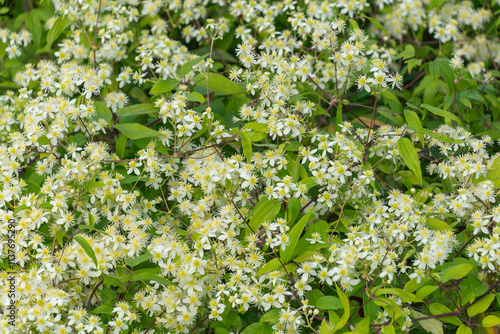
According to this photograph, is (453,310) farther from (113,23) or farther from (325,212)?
(113,23)

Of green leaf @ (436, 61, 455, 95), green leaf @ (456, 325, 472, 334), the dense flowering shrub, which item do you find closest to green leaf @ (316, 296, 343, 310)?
the dense flowering shrub

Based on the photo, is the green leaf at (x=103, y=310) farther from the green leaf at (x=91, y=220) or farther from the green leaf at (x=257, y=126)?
the green leaf at (x=257, y=126)

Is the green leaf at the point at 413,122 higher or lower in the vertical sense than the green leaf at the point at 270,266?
higher

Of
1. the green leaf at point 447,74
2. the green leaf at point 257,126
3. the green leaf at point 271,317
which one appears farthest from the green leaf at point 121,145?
the green leaf at point 447,74

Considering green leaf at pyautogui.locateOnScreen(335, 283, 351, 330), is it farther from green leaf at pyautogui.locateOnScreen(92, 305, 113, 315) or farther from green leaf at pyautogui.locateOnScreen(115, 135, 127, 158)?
green leaf at pyautogui.locateOnScreen(115, 135, 127, 158)

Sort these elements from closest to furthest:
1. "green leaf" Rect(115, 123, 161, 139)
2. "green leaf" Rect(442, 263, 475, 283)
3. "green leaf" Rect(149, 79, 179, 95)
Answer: "green leaf" Rect(442, 263, 475, 283) → "green leaf" Rect(115, 123, 161, 139) → "green leaf" Rect(149, 79, 179, 95)

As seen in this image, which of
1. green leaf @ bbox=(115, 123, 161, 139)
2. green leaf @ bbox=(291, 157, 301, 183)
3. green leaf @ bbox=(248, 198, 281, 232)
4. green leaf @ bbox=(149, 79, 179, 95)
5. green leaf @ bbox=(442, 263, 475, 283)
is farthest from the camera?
green leaf @ bbox=(149, 79, 179, 95)
